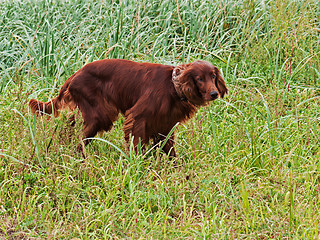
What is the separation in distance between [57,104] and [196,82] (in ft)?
4.19

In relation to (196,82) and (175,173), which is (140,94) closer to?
(196,82)

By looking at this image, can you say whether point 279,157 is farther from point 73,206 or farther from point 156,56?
point 156,56

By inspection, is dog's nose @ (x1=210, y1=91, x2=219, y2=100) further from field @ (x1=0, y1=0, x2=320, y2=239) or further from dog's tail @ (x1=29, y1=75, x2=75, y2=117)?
dog's tail @ (x1=29, y1=75, x2=75, y2=117)

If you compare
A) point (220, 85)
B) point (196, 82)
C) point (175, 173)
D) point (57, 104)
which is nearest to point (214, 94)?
point (196, 82)

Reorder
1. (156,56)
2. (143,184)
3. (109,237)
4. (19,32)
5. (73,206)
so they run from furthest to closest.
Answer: (19,32), (156,56), (143,184), (73,206), (109,237)

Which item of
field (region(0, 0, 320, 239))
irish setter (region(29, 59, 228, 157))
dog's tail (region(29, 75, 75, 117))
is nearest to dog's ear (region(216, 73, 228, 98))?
irish setter (region(29, 59, 228, 157))

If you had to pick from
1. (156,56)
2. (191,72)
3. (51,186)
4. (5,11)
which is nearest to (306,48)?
(156,56)

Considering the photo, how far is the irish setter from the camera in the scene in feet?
11.3

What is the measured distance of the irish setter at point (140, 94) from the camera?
3.44 metres

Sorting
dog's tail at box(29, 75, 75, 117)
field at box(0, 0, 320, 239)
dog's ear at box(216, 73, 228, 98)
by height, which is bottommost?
field at box(0, 0, 320, 239)

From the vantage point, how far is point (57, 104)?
394 centimetres

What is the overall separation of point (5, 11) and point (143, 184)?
445 cm

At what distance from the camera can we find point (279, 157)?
3.67 metres

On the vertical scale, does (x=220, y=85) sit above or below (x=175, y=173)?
above
